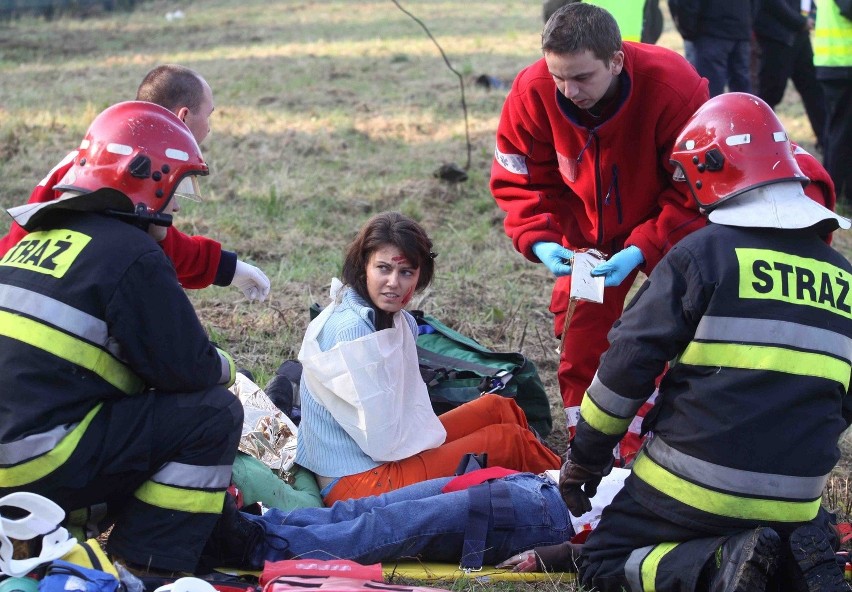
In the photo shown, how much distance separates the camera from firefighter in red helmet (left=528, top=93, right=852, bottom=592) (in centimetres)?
311

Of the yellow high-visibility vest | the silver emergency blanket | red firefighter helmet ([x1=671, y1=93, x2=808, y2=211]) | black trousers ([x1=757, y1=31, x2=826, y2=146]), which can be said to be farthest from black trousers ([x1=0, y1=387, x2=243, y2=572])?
black trousers ([x1=757, y1=31, x2=826, y2=146])

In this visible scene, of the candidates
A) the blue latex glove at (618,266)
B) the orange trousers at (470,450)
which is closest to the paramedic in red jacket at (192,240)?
the orange trousers at (470,450)

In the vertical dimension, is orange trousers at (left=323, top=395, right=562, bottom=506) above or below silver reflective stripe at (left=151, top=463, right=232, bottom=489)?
below

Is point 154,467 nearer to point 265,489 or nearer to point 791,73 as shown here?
point 265,489

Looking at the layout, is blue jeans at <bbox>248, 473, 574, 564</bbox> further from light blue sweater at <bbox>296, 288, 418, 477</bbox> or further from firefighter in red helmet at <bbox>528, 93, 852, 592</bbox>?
firefighter in red helmet at <bbox>528, 93, 852, 592</bbox>

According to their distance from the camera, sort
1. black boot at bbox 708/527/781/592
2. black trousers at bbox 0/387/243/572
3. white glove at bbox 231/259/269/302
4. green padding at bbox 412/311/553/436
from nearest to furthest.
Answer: black boot at bbox 708/527/781/592, black trousers at bbox 0/387/243/572, white glove at bbox 231/259/269/302, green padding at bbox 412/311/553/436

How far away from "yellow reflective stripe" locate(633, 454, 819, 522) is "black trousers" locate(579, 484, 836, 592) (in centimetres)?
3

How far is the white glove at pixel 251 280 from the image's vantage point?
4.28m

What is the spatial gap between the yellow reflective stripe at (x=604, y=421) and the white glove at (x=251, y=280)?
Result: 1483 millimetres

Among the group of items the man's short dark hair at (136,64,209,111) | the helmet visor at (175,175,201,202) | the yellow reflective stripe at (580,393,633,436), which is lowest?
the yellow reflective stripe at (580,393,633,436)

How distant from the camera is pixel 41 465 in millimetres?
3129

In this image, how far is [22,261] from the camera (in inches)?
125

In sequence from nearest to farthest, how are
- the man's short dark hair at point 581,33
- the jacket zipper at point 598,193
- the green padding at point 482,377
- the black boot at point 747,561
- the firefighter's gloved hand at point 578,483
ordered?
the black boot at point 747,561
the firefighter's gloved hand at point 578,483
the man's short dark hair at point 581,33
the jacket zipper at point 598,193
the green padding at point 482,377

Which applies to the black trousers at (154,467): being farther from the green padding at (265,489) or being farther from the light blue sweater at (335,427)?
the light blue sweater at (335,427)
